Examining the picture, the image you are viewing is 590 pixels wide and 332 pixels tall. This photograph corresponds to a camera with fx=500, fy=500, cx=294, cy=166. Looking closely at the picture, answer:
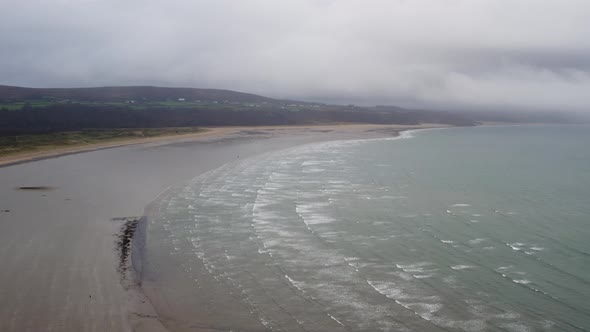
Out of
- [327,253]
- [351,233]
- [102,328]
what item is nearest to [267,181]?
[351,233]

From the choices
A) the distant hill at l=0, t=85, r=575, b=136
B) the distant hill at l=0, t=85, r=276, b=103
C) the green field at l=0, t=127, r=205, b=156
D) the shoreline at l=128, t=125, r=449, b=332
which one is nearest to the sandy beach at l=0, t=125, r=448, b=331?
the shoreline at l=128, t=125, r=449, b=332

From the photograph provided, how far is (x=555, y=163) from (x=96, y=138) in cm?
4641

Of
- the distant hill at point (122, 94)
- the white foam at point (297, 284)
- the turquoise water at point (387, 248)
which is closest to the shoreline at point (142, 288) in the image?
the turquoise water at point (387, 248)

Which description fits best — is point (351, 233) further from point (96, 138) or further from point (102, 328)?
point (96, 138)

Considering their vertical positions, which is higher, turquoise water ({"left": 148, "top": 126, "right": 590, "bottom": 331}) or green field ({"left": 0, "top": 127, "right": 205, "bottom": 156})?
green field ({"left": 0, "top": 127, "right": 205, "bottom": 156})

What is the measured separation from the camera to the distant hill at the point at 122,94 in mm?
112688

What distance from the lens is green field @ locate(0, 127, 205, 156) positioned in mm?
41531

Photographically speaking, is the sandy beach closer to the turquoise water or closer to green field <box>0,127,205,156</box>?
the turquoise water

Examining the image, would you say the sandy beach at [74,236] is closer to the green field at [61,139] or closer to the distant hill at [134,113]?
the green field at [61,139]

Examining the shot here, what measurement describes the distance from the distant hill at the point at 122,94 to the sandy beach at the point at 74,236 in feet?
274

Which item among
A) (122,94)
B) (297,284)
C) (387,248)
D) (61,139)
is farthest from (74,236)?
(122,94)

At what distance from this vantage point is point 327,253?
15.9 m

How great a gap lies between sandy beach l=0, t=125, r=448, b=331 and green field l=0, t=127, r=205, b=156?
2934mm

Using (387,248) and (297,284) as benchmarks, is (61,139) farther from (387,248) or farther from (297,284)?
(297,284)
